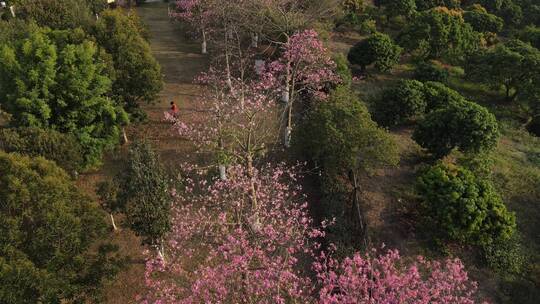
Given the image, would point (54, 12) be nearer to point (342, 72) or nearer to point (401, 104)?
point (342, 72)

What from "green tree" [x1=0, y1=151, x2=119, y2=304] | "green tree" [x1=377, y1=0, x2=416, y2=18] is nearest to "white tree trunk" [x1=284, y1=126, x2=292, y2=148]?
"green tree" [x1=0, y1=151, x2=119, y2=304]

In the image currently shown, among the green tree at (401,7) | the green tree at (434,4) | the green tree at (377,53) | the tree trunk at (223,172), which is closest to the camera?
the tree trunk at (223,172)

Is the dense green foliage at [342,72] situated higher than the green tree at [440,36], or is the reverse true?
the green tree at [440,36]

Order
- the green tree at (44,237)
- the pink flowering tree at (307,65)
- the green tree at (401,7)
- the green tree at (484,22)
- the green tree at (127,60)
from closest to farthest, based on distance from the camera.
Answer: the green tree at (44,237)
the green tree at (127,60)
the pink flowering tree at (307,65)
the green tree at (484,22)
the green tree at (401,7)

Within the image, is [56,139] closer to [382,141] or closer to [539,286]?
[382,141]

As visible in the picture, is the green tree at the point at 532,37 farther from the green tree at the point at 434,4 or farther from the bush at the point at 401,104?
the bush at the point at 401,104

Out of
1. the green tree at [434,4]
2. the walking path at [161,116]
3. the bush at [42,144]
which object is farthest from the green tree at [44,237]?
the green tree at [434,4]

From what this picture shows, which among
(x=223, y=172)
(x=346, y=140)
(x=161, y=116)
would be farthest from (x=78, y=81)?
(x=346, y=140)
